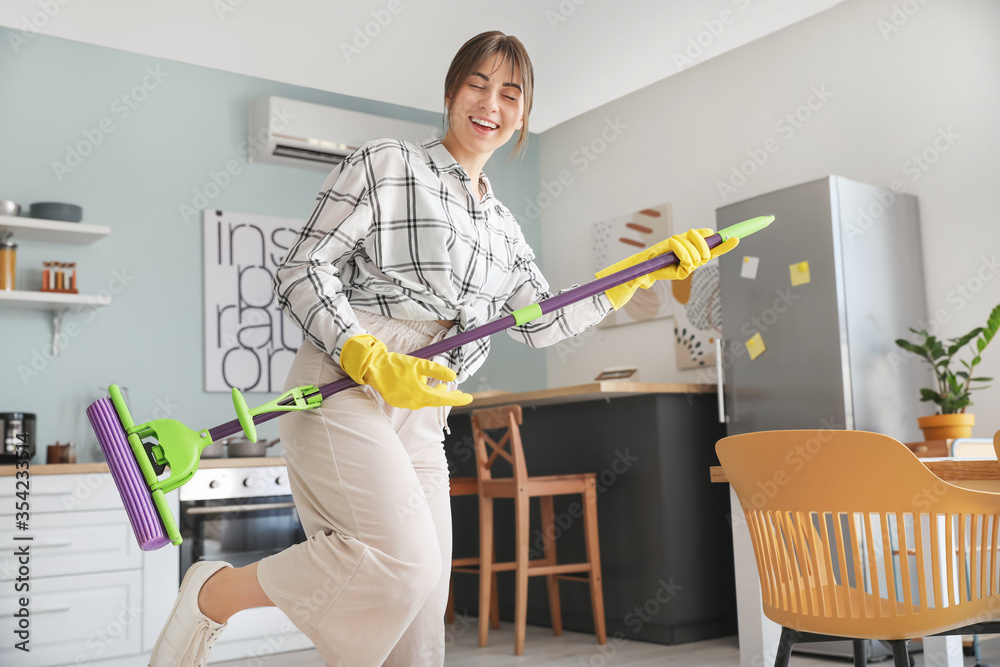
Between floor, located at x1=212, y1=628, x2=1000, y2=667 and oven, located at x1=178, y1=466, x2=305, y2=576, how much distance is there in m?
0.44

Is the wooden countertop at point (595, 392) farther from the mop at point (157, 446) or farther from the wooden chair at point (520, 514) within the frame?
the mop at point (157, 446)

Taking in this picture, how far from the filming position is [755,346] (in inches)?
146

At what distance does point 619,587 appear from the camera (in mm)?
3742

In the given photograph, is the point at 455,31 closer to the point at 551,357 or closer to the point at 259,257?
the point at 259,257

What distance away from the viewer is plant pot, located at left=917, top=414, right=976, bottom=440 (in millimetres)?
3250

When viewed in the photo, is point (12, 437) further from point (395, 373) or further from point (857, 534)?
point (857, 534)

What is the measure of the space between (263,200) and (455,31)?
4.77 ft

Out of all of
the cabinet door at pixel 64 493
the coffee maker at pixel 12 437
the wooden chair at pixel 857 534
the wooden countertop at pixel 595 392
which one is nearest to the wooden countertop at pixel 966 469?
the wooden chair at pixel 857 534

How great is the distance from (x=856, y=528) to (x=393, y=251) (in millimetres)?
922

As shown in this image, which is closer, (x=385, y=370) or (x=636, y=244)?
(x=385, y=370)

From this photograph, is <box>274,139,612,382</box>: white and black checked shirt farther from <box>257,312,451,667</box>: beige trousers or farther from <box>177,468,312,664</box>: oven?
<box>177,468,312,664</box>: oven

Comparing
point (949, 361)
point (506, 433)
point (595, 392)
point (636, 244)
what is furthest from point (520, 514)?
point (636, 244)

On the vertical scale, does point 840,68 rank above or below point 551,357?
above

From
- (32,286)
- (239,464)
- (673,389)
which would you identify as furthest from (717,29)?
(32,286)
